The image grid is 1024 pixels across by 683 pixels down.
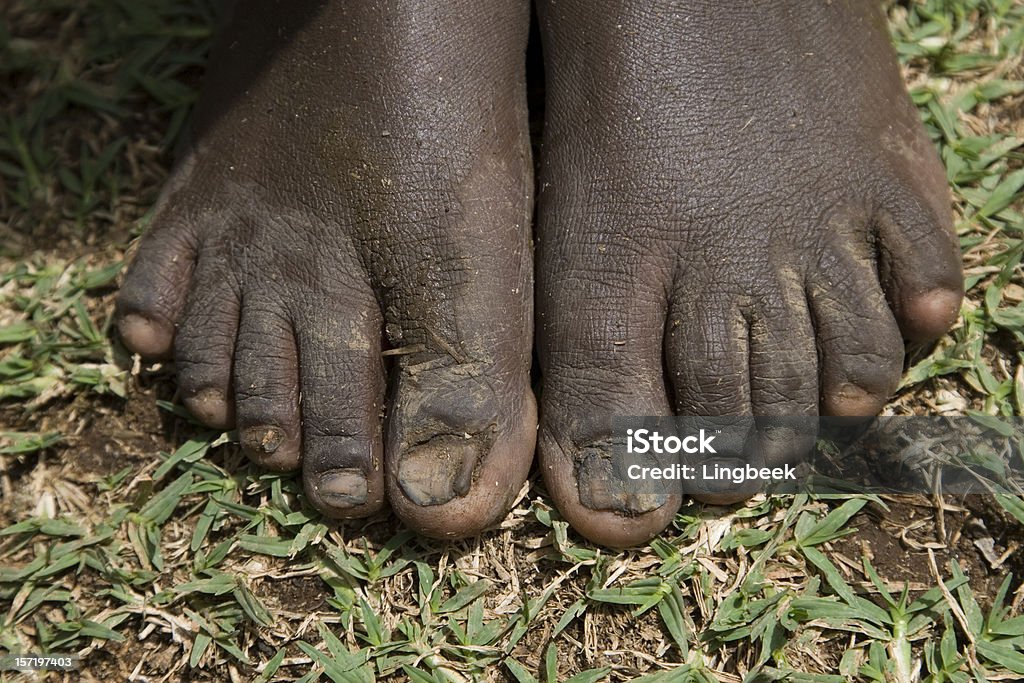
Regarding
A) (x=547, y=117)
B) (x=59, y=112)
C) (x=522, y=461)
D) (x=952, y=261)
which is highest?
(x=59, y=112)

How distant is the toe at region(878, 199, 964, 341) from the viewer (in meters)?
1.51

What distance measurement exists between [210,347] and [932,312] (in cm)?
125

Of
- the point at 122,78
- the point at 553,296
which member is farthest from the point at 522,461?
the point at 122,78

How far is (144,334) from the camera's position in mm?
1642

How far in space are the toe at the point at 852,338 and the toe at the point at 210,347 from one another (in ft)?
3.35

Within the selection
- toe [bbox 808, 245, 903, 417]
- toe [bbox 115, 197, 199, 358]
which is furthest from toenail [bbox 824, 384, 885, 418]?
toe [bbox 115, 197, 199, 358]

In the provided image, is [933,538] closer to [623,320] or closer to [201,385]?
[623,320]

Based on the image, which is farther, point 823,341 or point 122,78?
point 122,78

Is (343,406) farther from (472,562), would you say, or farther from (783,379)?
(783,379)

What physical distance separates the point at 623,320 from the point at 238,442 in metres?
0.73

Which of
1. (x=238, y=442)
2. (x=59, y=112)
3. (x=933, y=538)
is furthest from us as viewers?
(x=59, y=112)

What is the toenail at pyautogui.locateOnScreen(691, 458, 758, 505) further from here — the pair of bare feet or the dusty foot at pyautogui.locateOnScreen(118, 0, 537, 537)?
the dusty foot at pyautogui.locateOnScreen(118, 0, 537, 537)

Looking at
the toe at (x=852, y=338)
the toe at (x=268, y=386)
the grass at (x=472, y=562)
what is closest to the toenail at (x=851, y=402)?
the toe at (x=852, y=338)

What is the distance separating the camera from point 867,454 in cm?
156
